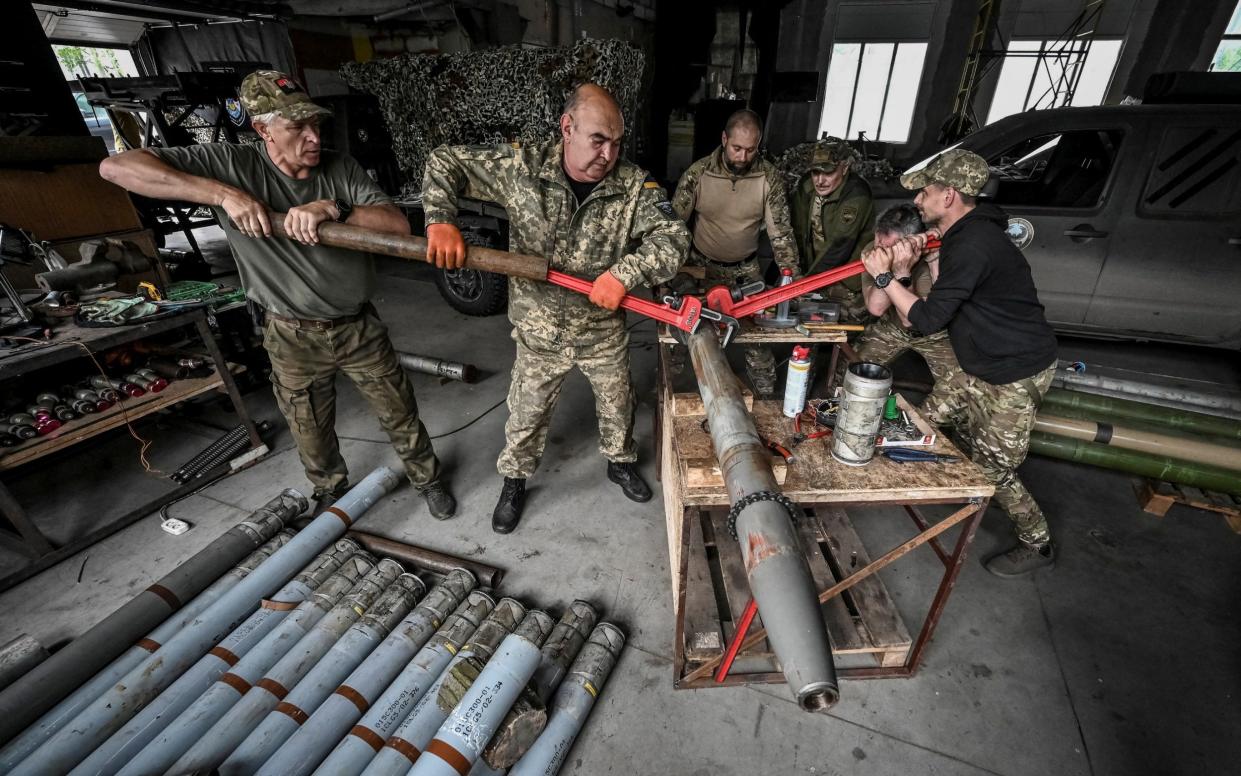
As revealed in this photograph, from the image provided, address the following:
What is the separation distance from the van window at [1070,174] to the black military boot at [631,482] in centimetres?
387

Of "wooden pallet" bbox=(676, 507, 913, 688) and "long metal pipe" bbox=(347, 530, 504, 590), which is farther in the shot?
"long metal pipe" bbox=(347, 530, 504, 590)

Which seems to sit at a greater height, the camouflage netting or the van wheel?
the camouflage netting

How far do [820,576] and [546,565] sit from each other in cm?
134

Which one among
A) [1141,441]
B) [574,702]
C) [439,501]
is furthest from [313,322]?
[1141,441]

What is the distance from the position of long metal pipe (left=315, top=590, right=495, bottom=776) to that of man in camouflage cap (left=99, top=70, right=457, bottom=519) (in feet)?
2.84

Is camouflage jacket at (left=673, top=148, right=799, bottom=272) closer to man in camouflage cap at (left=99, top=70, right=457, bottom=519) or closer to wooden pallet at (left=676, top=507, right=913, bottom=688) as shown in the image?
wooden pallet at (left=676, top=507, right=913, bottom=688)

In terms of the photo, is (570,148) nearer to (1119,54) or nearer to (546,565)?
(546,565)

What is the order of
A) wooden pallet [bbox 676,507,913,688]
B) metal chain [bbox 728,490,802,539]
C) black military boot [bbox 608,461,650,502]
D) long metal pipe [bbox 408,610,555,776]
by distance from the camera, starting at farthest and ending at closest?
black military boot [bbox 608,461,650,502] < wooden pallet [bbox 676,507,913,688] < long metal pipe [bbox 408,610,555,776] < metal chain [bbox 728,490,802,539]

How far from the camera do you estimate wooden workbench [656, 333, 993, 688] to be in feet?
5.45

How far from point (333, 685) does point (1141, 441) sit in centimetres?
423

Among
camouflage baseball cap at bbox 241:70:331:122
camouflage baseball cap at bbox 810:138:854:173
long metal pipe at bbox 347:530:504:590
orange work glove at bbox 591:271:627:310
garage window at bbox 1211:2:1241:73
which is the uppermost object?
garage window at bbox 1211:2:1241:73

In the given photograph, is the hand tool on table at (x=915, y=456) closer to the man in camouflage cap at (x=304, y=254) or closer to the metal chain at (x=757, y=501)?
the metal chain at (x=757, y=501)

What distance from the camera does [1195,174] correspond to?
3.81 meters

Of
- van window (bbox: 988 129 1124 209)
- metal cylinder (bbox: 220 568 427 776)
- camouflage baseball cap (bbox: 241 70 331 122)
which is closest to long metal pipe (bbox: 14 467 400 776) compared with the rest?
metal cylinder (bbox: 220 568 427 776)
